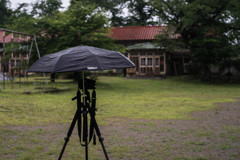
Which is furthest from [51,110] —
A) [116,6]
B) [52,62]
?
[116,6]

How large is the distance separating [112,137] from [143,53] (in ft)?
88.7

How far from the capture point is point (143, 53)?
33.5 meters

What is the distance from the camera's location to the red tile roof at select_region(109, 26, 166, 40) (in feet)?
120

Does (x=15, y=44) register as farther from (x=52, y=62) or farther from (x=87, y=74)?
(x=52, y=62)

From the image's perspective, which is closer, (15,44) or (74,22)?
(74,22)

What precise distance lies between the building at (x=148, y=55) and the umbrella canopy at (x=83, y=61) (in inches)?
1044

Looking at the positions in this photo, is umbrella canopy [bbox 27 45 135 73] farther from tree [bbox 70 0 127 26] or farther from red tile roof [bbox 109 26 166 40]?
tree [bbox 70 0 127 26]

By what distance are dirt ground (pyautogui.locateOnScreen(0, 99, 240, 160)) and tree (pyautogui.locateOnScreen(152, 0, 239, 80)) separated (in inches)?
611

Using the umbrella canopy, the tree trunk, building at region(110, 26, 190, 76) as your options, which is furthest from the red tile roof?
the umbrella canopy

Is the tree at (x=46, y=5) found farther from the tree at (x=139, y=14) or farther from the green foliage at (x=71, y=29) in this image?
the green foliage at (x=71, y=29)

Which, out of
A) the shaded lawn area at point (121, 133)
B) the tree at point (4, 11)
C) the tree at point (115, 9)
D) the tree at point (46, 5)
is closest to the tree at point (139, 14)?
the tree at point (115, 9)

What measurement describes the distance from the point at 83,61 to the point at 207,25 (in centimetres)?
2219

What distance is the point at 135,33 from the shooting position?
3738 cm

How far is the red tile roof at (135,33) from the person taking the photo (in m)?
36.4
